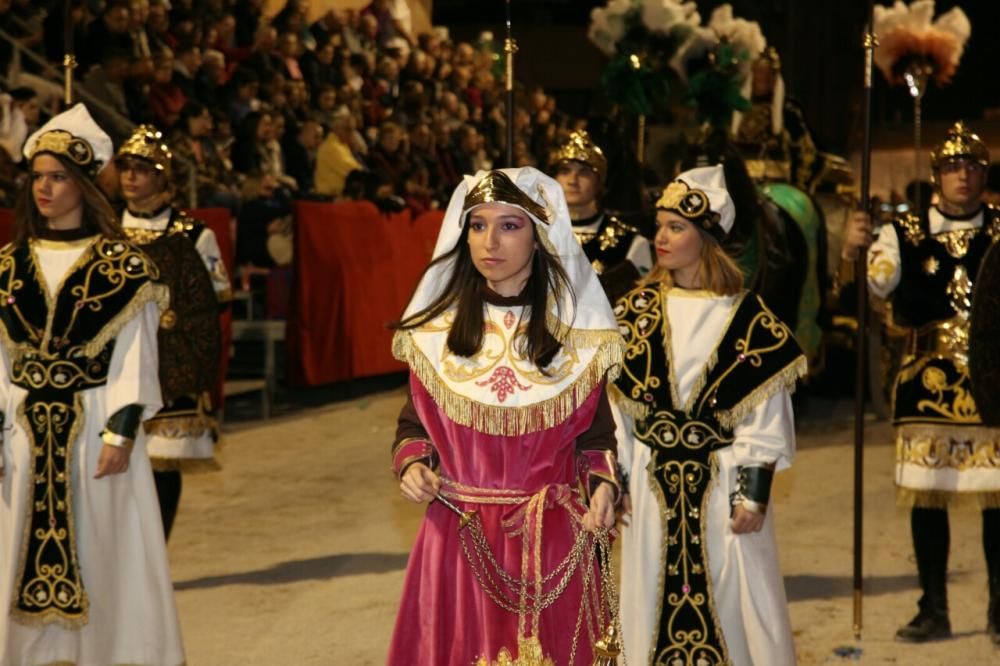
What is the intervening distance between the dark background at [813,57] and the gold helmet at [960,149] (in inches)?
412

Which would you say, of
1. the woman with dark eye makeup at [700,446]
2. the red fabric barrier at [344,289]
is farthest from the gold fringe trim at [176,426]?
the red fabric barrier at [344,289]

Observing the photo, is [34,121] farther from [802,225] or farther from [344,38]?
[344,38]

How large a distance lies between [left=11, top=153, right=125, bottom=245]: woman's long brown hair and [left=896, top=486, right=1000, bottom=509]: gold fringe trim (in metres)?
3.42

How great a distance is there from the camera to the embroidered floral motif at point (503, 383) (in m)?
3.88

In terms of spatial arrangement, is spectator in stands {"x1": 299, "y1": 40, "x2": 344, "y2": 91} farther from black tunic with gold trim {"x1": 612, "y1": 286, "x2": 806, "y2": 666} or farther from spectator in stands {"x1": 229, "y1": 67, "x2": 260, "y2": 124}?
black tunic with gold trim {"x1": 612, "y1": 286, "x2": 806, "y2": 666}

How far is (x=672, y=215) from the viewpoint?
537 centimetres

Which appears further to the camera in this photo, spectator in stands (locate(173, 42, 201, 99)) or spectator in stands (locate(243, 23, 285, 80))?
spectator in stands (locate(243, 23, 285, 80))

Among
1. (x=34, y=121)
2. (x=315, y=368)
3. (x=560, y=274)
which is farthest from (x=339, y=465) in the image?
(x=560, y=274)

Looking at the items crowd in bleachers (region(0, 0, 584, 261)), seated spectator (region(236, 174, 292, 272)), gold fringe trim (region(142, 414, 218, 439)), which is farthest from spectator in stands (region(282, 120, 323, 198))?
gold fringe trim (region(142, 414, 218, 439))

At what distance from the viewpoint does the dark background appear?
66.5 ft

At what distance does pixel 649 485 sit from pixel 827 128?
16.2m

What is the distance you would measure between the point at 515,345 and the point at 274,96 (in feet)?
35.5

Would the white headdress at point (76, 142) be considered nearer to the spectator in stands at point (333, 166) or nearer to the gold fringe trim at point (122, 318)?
the gold fringe trim at point (122, 318)

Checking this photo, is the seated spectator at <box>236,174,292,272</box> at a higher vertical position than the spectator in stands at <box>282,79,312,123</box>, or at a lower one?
lower
